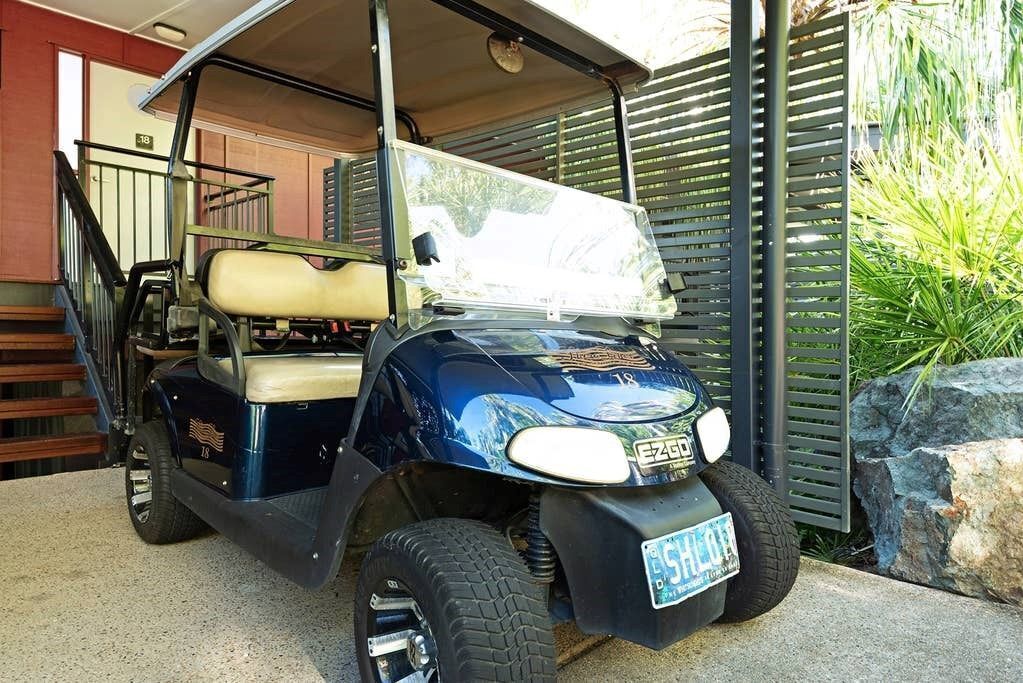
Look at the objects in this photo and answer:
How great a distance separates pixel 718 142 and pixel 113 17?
19.2ft

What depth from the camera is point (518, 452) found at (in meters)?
1.47

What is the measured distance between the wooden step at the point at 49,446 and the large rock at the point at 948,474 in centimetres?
452

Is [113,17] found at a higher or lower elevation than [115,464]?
higher

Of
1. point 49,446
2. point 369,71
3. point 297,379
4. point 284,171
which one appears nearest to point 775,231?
point 369,71

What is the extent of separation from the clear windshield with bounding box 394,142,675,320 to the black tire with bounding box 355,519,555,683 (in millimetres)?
616

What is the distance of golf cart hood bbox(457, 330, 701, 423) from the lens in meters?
1.59

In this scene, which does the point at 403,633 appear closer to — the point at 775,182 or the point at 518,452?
the point at 518,452

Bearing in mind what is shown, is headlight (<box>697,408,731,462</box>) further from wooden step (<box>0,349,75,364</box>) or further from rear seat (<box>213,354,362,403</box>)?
wooden step (<box>0,349,75,364</box>)

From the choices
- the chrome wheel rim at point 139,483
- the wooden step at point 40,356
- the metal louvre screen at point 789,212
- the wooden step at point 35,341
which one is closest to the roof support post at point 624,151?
the metal louvre screen at point 789,212

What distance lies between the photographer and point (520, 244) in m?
2.04

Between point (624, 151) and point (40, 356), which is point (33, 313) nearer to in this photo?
point (40, 356)

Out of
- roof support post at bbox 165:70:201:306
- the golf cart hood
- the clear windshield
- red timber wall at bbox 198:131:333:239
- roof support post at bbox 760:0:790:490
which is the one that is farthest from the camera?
red timber wall at bbox 198:131:333:239

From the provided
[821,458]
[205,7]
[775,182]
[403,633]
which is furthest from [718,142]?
[205,7]

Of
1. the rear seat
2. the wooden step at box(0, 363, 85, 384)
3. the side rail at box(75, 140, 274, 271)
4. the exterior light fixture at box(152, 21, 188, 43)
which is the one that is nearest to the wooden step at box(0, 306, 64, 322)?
the wooden step at box(0, 363, 85, 384)
